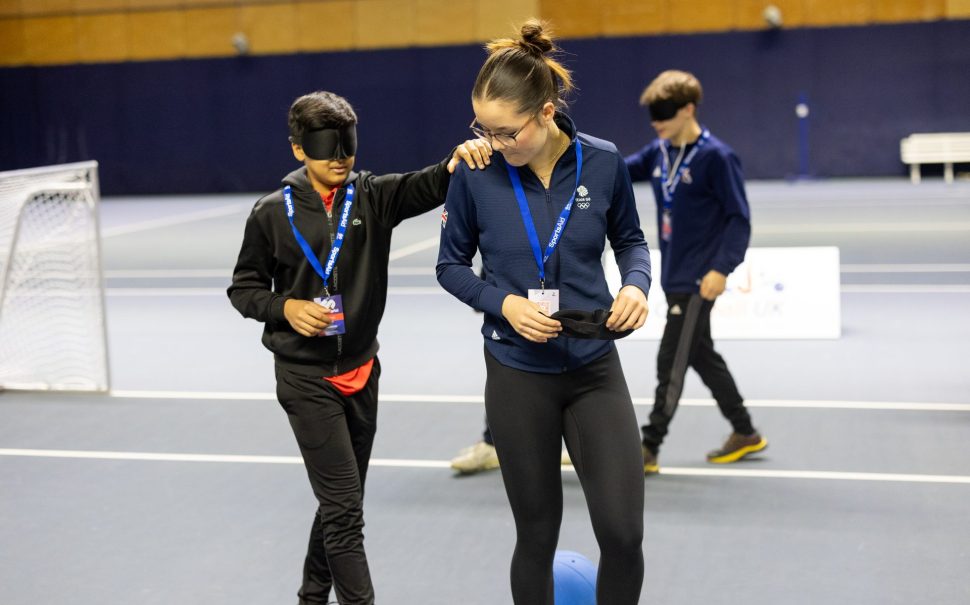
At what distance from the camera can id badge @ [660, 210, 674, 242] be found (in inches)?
222

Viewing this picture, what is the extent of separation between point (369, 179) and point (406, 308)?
7.18m

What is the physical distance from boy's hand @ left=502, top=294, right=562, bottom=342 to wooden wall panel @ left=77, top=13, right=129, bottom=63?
25.9 meters

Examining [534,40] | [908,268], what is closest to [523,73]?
[534,40]

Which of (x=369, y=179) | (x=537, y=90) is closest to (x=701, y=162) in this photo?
(x=369, y=179)

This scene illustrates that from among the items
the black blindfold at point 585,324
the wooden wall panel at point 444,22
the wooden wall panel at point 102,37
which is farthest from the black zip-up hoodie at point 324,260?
the wooden wall panel at point 102,37

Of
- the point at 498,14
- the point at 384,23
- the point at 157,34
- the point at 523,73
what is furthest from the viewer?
the point at 157,34

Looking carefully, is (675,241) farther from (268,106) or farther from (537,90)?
(268,106)

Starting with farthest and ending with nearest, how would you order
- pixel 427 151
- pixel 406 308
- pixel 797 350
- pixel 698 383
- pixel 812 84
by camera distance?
pixel 427 151 < pixel 812 84 < pixel 406 308 < pixel 797 350 < pixel 698 383

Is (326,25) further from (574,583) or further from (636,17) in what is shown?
(574,583)

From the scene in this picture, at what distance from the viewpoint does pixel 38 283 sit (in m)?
8.84

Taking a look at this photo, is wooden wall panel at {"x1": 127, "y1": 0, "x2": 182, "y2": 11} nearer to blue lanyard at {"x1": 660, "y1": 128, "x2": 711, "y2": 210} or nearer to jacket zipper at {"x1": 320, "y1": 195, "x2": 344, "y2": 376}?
blue lanyard at {"x1": 660, "y1": 128, "x2": 711, "y2": 210}

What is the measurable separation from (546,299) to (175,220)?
18679mm

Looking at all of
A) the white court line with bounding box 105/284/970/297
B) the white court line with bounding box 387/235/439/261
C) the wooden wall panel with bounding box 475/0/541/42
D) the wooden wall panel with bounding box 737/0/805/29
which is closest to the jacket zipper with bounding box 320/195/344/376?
the white court line with bounding box 105/284/970/297

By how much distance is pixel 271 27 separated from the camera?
26.0 m
